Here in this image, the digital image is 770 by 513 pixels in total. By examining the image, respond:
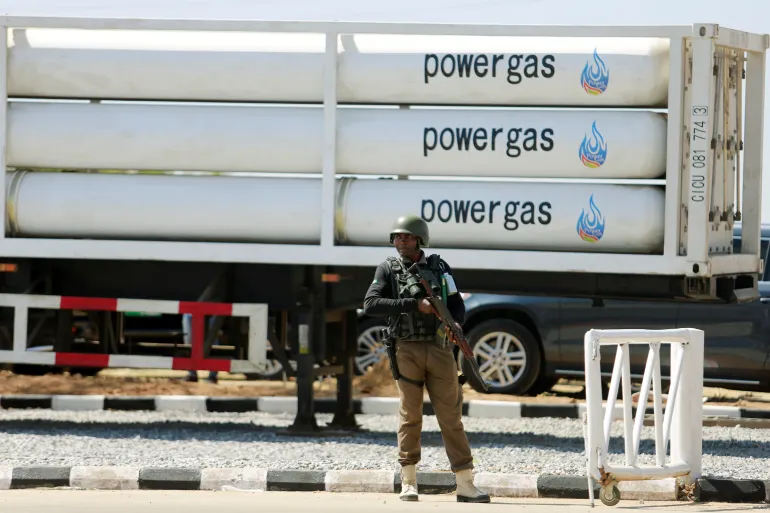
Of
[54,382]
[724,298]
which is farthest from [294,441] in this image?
[54,382]

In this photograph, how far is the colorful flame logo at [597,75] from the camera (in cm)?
1074

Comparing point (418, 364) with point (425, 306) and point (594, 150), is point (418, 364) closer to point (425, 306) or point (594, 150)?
point (425, 306)

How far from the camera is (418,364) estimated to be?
846cm

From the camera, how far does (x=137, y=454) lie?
10242mm

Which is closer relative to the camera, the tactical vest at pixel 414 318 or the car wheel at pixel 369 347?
the tactical vest at pixel 414 318

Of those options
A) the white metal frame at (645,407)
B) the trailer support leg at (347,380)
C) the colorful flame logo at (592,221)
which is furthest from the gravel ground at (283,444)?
the colorful flame logo at (592,221)

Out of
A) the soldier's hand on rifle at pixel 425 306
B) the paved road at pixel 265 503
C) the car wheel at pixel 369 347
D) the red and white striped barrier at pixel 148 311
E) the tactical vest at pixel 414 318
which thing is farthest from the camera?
the car wheel at pixel 369 347

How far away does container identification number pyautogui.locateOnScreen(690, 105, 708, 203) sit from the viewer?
413 inches

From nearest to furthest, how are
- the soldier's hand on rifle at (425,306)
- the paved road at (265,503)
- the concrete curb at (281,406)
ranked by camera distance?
the paved road at (265,503), the soldier's hand on rifle at (425,306), the concrete curb at (281,406)

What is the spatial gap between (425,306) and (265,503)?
1393mm

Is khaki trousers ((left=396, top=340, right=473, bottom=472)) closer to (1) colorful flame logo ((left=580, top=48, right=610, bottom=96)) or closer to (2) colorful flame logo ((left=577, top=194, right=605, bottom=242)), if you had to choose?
(2) colorful flame logo ((left=577, top=194, right=605, bottom=242))

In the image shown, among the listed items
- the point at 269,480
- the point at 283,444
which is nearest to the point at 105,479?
the point at 269,480

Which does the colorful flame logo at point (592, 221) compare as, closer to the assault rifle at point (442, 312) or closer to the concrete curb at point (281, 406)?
the assault rifle at point (442, 312)

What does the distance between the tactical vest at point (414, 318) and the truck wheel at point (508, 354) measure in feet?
21.6
